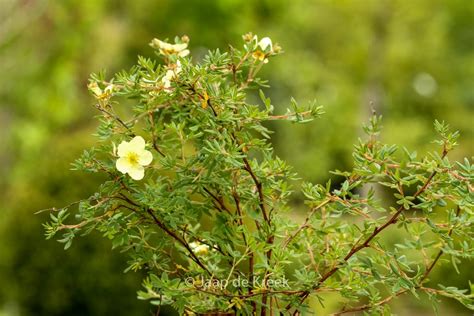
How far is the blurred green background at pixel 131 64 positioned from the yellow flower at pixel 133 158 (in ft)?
1.78

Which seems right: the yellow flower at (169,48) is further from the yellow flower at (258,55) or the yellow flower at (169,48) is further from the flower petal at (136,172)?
the flower petal at (136,172)

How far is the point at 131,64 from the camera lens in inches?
474

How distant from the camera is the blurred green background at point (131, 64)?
4.58 metres

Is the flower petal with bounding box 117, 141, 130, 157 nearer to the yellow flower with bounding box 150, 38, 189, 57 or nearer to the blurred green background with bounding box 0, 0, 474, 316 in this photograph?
the yellow flower with bounding box 150, 38, 189, 57

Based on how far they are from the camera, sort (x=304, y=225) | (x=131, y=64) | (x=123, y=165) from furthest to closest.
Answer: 1. (x=131, y=64)
2. (x=304, y=225)
3. (x=123, y=165)

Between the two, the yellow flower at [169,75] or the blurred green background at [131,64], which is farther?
the blurred green background at [131,64]

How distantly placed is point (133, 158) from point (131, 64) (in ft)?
35.5

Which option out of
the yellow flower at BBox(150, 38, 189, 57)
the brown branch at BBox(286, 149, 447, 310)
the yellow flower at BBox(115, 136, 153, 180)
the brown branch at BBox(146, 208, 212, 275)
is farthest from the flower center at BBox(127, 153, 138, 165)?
the brown branch at BBox(286, 149, 447, 310)

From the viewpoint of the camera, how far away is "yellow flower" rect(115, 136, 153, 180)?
146 centimetres

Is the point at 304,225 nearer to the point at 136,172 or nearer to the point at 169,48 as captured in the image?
the point at 136,172

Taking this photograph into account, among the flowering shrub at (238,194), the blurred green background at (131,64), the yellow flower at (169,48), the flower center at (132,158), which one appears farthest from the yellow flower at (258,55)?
the flower center at (132,158)

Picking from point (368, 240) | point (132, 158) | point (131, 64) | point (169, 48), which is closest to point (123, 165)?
point (132, 158)

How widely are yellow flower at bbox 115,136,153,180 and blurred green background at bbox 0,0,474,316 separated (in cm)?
54

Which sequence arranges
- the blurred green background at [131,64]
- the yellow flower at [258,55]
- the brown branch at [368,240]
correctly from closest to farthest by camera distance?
the brown branch at [368,240] < the yellow flower at [258,55] < the blurred green background at [131,64]
